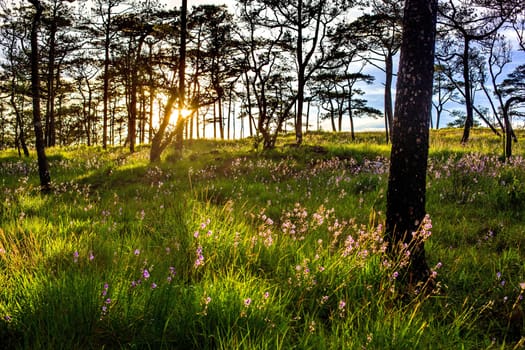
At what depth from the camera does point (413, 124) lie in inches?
134

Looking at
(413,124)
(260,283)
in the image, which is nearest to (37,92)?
(260,283)

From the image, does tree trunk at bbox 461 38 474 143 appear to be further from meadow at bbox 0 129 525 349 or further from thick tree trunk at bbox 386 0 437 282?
thick tree trunk at bbox 386 0 437 282

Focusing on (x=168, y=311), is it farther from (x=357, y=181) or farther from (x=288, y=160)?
(x=288, y=160)

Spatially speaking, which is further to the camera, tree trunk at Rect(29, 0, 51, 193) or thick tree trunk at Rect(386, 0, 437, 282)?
tree trunk at Rect(29, 0, 51, 193)

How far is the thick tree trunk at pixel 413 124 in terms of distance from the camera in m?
3.34

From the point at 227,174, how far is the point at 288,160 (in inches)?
111

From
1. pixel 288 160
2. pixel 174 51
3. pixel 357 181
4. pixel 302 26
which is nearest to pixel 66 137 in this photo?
pixel 174 51

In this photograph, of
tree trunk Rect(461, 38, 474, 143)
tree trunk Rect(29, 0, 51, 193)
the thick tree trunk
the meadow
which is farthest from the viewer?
tree trunk Rect(461, 38, 474, 143)

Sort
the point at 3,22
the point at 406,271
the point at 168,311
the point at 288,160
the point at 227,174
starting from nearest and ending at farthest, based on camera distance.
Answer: the point at 168,311, the point at 406,271, the point at 227,174, the point at 288,160, the point at 3,22

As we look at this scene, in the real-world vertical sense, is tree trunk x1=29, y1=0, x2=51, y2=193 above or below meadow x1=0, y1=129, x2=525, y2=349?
above

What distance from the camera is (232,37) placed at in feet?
75.5

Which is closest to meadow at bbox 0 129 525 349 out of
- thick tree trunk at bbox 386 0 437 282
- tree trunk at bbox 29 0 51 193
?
thick tree trunk at bbox 386 0 437 282

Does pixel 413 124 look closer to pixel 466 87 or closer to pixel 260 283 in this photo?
pixel 260 283

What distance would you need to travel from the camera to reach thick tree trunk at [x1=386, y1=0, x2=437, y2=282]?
10.9ft
